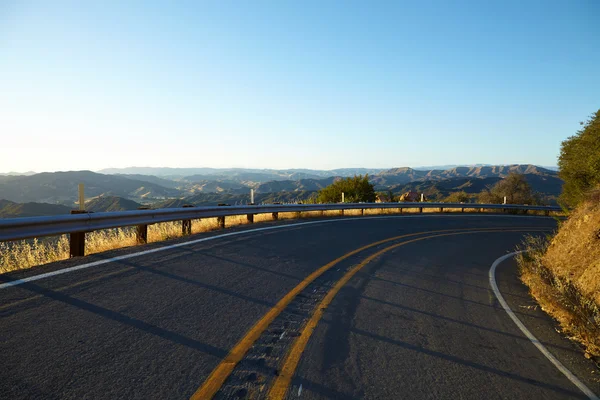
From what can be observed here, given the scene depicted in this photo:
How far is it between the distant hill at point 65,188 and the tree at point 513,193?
10851cm

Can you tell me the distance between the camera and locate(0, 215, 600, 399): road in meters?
3.43

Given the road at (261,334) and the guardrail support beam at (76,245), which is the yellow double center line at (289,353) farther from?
the guardrail support beam at (76,245)

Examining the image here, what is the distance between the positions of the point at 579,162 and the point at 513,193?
1992 centimetres

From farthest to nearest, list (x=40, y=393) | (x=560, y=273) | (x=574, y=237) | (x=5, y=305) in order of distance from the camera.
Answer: (x=574, y=237), (x=560, y=273), (x=5, y=305), (x=40, y=393)

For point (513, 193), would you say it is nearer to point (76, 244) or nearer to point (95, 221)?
point (95, 221)

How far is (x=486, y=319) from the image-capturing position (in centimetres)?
573

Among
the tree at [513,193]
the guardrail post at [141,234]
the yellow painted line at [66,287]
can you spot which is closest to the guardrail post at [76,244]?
the yellow painted line at [66,287]

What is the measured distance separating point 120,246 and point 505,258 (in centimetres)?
1035

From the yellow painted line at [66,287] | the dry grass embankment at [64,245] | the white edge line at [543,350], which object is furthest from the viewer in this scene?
the dry grass embankment at [64,245]

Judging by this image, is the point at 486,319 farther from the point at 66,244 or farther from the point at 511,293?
the point at 66,244

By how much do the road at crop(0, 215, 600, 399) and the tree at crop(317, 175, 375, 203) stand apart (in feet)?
97.7

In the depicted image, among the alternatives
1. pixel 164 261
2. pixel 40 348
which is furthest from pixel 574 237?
pixel 40 348

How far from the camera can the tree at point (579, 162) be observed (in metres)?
19.2

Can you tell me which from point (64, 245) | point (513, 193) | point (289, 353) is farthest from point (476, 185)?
point (289, 353)
